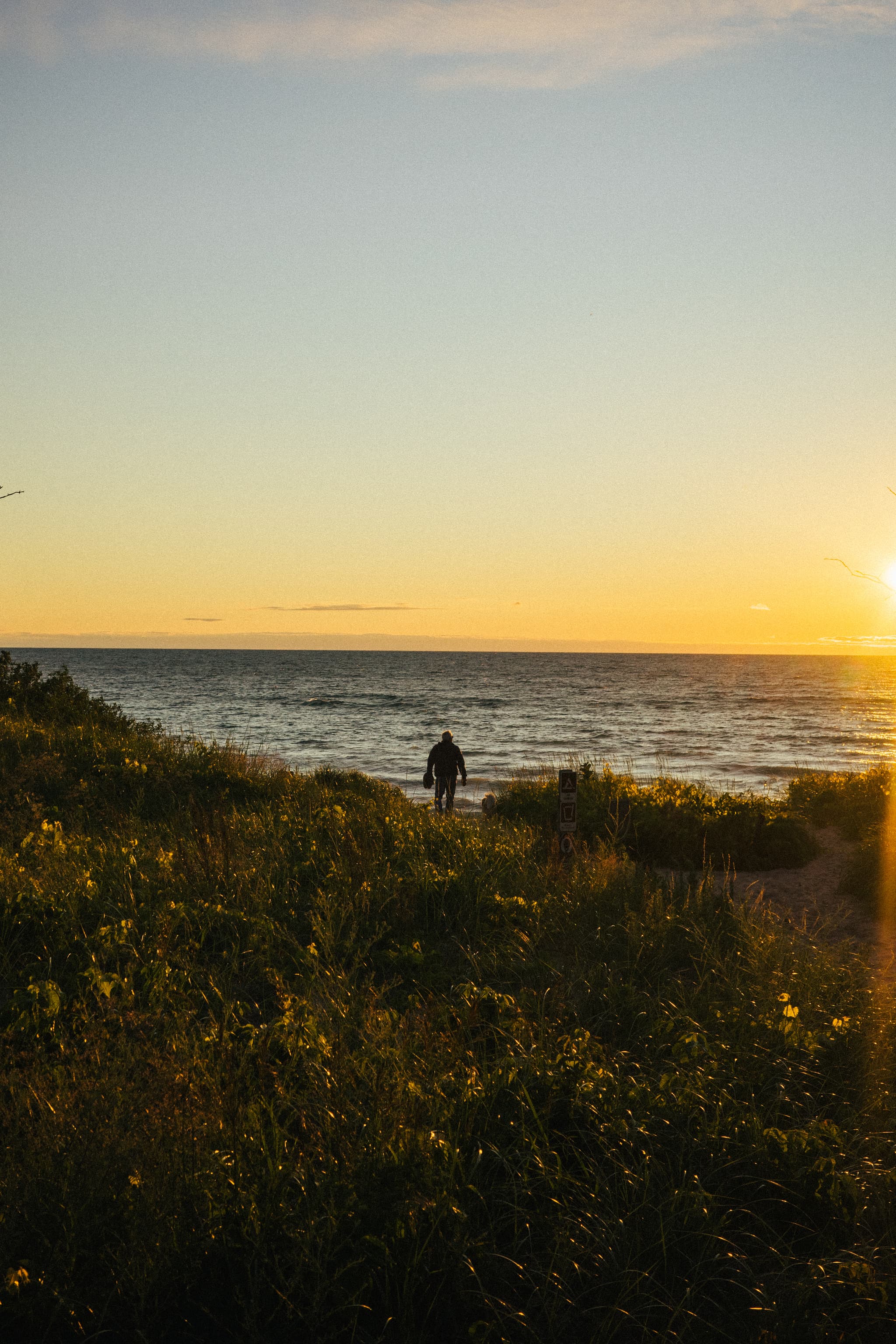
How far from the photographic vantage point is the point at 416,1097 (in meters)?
4.04

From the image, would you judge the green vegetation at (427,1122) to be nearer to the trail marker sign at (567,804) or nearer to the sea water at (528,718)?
the trail marker sign at (567,804)

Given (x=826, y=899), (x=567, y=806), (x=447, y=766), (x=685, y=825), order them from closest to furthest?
(x=567, y=806) → (x=826, y=899) → (x=685, y=825) → (x=447, y=766)

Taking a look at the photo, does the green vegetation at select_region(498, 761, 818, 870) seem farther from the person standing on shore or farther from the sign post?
the sign post

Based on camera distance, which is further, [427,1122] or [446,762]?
[446,762]

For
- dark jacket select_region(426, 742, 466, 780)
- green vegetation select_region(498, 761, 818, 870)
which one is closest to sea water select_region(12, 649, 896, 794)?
dark jacket select_region(426, 742, 466, 780)

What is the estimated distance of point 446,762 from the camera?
17141 millimetres

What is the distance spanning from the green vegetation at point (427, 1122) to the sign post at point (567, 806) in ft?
8.35

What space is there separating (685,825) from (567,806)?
450cm

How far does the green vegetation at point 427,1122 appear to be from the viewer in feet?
10.6

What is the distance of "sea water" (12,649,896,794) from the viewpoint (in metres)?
36.9

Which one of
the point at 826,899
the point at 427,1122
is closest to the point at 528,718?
the point at 826,899

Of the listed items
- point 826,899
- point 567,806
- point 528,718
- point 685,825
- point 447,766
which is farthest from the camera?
point 528,718

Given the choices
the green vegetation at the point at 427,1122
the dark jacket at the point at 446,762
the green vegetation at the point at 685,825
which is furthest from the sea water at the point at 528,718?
the green vegetation at the point at 427,1122

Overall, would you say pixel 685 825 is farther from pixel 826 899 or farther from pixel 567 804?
pixel 567 804
